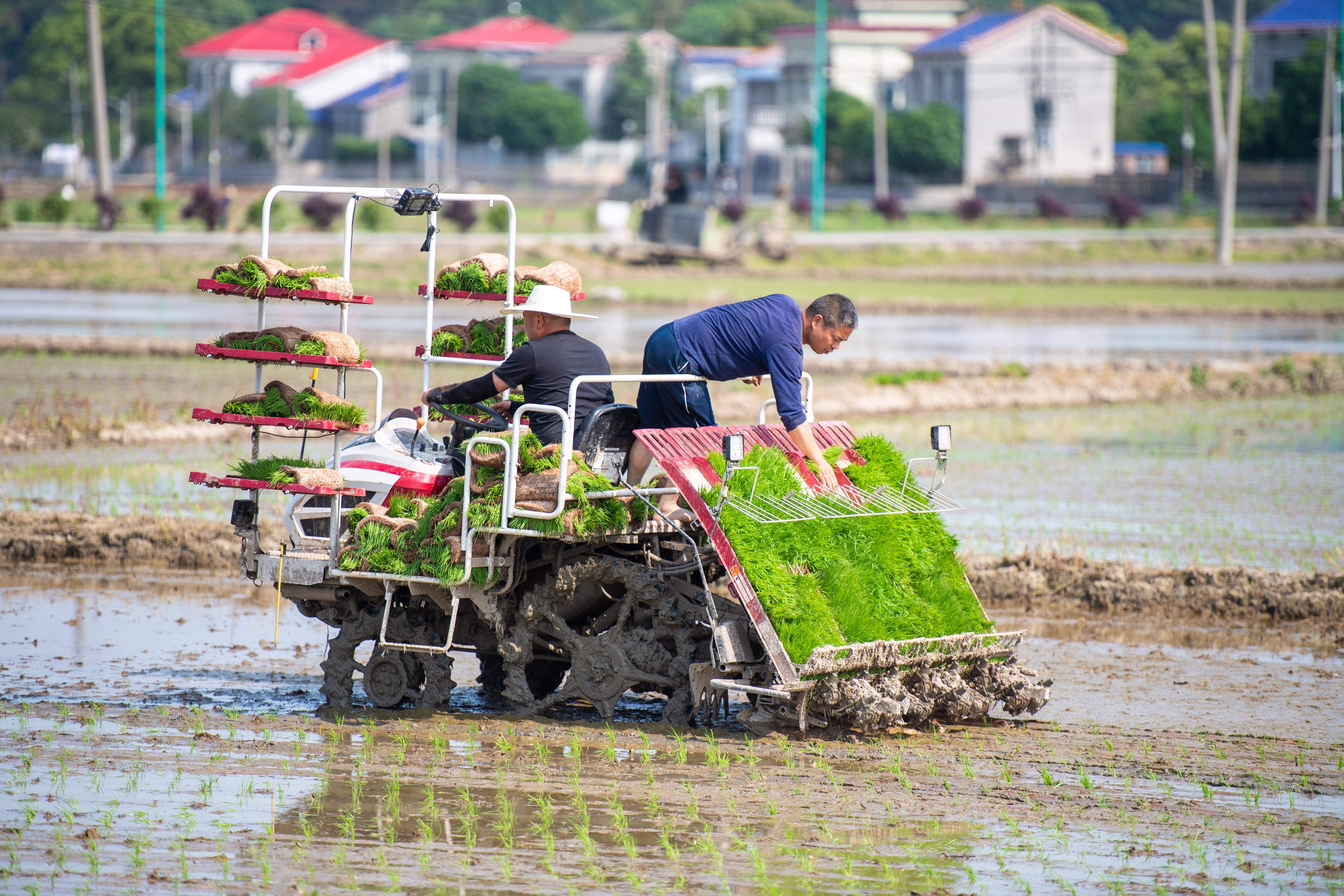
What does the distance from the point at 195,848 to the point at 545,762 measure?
5.72 ft

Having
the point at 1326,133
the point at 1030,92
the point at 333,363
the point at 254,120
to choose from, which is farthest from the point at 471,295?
the point at 254,120

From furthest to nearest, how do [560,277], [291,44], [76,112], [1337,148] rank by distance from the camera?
[291,44] < [76,112] < [1337,148] < [560,277]

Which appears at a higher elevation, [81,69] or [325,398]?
[81,69]

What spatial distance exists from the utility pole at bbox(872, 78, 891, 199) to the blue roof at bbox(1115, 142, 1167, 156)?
58.1ft

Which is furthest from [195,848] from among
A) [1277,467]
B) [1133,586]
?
[1277,467]

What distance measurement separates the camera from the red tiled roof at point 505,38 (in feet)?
360

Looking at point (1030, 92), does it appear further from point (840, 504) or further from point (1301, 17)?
point (840, 504)

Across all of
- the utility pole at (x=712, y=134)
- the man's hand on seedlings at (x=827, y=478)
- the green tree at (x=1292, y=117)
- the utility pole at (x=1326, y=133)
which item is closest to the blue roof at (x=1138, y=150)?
the green tree at (x=1292, y=117)

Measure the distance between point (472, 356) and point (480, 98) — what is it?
9092cm

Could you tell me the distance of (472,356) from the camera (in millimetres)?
9055

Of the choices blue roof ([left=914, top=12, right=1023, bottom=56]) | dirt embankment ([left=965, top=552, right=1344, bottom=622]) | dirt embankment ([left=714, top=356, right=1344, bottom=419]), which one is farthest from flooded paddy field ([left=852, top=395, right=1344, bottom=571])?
blue roof ([left=914, top=12, right=1023, bottom=56])

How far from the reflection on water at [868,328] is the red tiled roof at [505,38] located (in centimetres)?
7680

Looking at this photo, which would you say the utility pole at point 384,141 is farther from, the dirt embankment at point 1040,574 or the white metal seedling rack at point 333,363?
the white metal seedling rack at point 333,363

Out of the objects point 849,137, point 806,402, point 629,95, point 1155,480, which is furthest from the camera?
point 629,95
